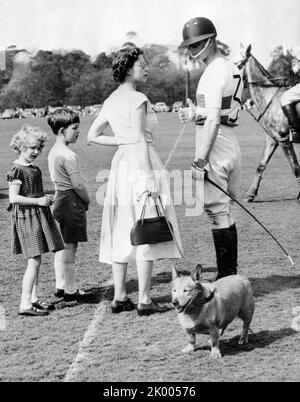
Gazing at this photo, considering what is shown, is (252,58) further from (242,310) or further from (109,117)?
(242,310)

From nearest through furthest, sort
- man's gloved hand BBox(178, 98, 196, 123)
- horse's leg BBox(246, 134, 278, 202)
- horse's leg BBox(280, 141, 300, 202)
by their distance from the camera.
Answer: man's gloved hand BBox(178, 98, 196, 123) < horse's leg BBox(280, 141, 300, 202) < horse's leg BBox(246, 134, 278, 202)

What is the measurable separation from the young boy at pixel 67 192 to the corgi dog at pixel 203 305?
5.51 ft

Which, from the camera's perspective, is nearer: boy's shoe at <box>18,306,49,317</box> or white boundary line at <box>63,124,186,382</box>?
white boundary line at <box>63,124,186,382</box>

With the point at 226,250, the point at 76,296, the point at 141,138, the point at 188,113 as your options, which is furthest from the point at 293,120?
the point at 141,138

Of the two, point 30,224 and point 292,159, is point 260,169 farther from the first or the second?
point 30,224

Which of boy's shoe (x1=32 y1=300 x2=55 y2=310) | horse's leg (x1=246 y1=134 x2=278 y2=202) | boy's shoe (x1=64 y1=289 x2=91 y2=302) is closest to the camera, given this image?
boy's shoe (x1=32 y1=300 x2=55 y2=310)

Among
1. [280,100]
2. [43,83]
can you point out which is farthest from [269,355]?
[43,83]

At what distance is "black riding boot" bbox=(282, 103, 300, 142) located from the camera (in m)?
12.0

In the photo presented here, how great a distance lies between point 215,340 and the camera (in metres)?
4.73

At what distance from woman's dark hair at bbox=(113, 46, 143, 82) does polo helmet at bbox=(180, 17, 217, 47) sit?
63 cm

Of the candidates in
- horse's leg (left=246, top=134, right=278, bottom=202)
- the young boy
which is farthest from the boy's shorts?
horse's leg (left=246, top=134, right=278, bottom=202)

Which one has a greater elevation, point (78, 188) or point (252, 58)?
point (252, 58)

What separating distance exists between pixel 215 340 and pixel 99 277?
8.84 feet

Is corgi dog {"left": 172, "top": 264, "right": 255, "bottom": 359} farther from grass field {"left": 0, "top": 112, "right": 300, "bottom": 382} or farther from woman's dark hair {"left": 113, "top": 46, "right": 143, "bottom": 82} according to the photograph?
woman's dark hair {"left": 113, "top": 46, "right": 143, "bottom": 82}
